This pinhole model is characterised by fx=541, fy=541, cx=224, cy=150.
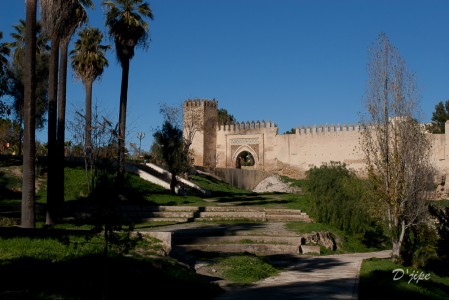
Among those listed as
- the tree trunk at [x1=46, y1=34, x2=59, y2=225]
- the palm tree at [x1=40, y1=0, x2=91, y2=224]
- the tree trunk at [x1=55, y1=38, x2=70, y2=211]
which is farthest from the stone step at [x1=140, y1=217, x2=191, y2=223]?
the tree trunk at [x1=46, y1=34, x2=59, y2=225]

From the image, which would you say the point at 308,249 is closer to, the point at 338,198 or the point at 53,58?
the point at 338,198

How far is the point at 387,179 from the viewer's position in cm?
1252

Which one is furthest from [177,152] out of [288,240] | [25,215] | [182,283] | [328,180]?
[182,283]

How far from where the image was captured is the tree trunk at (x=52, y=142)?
549 inches

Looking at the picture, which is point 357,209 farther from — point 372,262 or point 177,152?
point 177,152

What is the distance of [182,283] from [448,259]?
9192 millimetres

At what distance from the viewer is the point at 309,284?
866cm

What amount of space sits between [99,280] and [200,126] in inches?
1494

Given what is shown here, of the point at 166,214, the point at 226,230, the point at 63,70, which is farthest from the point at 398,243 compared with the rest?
the point at 63,70

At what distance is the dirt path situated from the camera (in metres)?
7.59

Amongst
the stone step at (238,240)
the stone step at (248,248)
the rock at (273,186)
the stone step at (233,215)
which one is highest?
the rock at (273,186)

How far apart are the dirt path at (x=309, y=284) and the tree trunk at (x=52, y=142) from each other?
6.41 metres

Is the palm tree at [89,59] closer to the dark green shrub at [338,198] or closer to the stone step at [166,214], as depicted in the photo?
the stone step at [166,214]

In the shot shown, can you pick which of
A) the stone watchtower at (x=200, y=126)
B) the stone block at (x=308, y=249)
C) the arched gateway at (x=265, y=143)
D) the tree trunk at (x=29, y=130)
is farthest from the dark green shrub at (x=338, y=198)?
the stone watchtower at (x=200, y=126)
